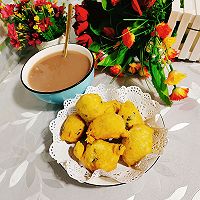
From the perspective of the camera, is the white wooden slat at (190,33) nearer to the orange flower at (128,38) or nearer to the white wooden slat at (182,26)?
the white wooden slat at (182,26)

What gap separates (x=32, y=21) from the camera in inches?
26.9

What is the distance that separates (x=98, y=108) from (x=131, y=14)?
255 mm

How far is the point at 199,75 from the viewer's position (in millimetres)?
674

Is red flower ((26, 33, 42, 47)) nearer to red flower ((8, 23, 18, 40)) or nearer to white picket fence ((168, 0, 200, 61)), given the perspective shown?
red flower ((8, 23, 18, 40))

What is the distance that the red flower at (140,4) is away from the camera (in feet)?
1.87

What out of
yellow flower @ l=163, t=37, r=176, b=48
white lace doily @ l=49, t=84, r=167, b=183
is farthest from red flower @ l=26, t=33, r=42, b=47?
yellow flower @ l=163, t=37, r=176, b=48

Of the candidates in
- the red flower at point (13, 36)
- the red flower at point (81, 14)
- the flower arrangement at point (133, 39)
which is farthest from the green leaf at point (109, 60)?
the red flower at point (13, 36)

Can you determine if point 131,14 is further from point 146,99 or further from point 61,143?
point 61,143

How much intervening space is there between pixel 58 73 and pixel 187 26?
0.31 meters

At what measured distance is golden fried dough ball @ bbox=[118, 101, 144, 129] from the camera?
52 cm

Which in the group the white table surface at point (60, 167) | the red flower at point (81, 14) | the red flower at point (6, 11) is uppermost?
the red flower at point (81, 14)

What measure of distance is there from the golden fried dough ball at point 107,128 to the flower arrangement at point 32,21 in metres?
0.31

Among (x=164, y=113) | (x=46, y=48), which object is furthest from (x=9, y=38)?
(x=164, y=113)

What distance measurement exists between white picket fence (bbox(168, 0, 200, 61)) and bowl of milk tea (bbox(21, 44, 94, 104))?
212 mm
